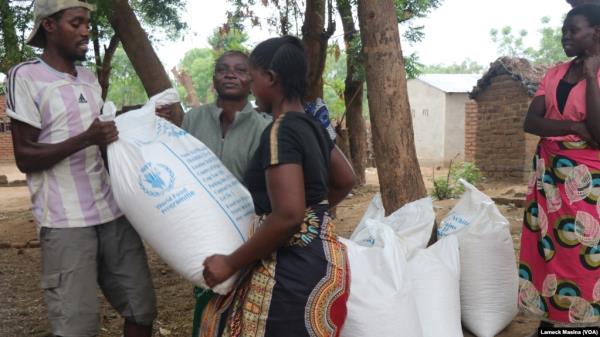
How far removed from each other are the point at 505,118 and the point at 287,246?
35.1 feet

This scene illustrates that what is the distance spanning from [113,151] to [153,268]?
350 cm

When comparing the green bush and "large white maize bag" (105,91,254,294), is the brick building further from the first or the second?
"large white maize bag" (105,91,254,294)

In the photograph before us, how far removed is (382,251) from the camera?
88.6 inches

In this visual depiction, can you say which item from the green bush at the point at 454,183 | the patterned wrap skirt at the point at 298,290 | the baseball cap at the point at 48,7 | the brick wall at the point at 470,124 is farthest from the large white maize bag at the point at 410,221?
the brick wall at the point at 470,124

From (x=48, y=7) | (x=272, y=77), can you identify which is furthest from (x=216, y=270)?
(x=48, y=7)

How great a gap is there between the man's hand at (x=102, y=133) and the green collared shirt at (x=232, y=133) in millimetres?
489

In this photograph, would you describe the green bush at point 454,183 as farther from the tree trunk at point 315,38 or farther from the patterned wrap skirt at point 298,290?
the patterned wrap skirt at point 298,290

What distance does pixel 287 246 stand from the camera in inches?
70.4

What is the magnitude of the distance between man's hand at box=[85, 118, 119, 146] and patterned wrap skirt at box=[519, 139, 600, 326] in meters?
2.01

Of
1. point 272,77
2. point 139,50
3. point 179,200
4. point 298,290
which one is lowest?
point 298,290

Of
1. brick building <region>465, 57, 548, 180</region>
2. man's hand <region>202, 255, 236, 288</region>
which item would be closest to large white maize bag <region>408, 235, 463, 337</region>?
man's hand <region>202, 255, 236, 288</region>

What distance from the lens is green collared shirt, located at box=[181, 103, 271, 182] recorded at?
7.98 ft

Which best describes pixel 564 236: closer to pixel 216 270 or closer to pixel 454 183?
pixel 216 270

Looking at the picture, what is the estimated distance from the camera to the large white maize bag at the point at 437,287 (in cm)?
271
